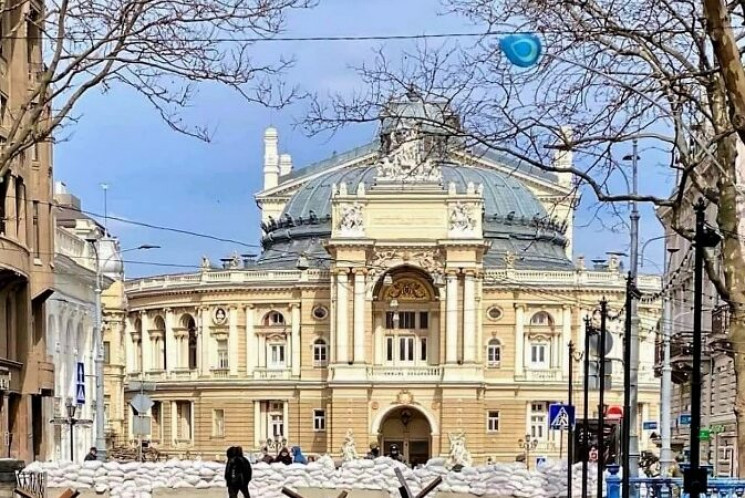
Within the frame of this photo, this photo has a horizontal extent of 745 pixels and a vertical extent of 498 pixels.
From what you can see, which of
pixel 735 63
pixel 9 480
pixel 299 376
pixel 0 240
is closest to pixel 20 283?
pixel 0 240

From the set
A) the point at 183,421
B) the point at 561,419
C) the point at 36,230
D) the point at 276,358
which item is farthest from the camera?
the point at 183,421

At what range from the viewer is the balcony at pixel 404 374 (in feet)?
315

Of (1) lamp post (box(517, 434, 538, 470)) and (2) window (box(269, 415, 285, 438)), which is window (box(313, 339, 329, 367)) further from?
(1) lamp post (box(517, 434, 538, 470))

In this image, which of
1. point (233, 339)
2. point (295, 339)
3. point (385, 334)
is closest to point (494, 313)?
point (385, 334)

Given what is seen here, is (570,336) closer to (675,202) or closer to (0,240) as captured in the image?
(0,240)

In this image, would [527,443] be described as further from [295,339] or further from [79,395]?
[79,395]

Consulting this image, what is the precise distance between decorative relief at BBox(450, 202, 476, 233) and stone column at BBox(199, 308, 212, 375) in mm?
16235

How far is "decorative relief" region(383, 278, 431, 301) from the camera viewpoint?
320 ft

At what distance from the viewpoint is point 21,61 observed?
4188 cm

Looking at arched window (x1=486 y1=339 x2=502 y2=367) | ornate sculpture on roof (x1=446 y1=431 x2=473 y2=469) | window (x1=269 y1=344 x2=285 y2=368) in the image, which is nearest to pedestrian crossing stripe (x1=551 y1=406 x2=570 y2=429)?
ornate sculpture on roof (x1=446 y1=431 x2=473 y2=469)

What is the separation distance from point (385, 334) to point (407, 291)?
2.85 meters

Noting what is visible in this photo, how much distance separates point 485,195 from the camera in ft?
349

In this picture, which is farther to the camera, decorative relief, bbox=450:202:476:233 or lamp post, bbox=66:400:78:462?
decorative relief, bbox=450:202:476:233

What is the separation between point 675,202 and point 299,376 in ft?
249
